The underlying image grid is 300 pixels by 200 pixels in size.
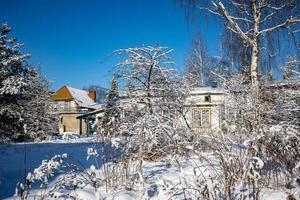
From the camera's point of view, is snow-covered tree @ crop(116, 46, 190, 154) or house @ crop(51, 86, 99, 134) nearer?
snow-covered tree @ crop(116, 46, 190, 154)

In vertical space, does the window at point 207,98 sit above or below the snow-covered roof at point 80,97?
below

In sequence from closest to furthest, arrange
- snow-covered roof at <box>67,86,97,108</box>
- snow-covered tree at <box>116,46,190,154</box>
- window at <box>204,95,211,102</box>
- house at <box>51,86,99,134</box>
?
snow-covered tree at <box>116,46,190,154</box> < window at <box>204,95,211,102</box> < snow-covered roof at <box>67,86,97,108</box> < house at <box>51,86,99,134</box>

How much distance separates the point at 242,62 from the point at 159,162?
8.20m

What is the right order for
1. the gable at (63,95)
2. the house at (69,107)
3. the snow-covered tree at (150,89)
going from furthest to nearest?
the gable at (63,95) → the house at (69,107) → the snow-covered tree at (150,89)

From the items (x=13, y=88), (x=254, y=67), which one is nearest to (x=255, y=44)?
(x=254, y=67)

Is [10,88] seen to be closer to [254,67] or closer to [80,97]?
[254,67]

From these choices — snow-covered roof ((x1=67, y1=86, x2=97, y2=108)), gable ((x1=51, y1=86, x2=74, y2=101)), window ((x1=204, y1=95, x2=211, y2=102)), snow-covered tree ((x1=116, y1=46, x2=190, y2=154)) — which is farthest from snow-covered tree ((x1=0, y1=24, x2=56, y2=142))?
gable ((x1=51, y1=86, x2=74, y2=101))

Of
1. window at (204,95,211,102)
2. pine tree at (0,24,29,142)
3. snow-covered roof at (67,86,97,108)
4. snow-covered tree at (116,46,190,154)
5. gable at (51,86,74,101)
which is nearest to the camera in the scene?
snow-covered tree at (116,46,190,154)

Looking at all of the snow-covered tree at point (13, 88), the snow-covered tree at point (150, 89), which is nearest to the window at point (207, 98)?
the snow-covered tree at point (13, 88)

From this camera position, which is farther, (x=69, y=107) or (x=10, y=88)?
(x=69, y=107)

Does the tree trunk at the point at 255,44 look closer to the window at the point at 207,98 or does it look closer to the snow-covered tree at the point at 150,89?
the snow-covered tree at the point at 150,89

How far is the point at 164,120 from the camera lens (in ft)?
27.2

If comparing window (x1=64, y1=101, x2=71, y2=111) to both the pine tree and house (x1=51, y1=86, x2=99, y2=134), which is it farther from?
the pine tree

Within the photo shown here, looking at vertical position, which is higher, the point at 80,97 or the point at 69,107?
the point at 80,97
